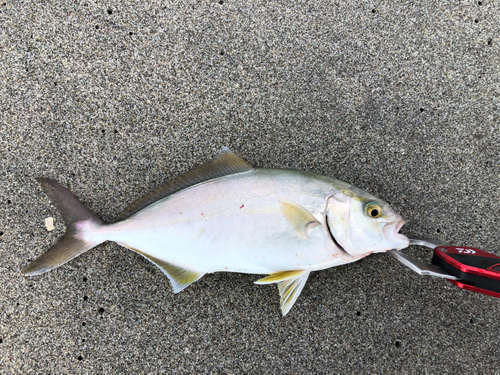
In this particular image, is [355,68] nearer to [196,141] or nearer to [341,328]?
[196,141]

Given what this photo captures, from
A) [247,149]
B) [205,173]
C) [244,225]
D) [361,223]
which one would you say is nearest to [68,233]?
[205,173]

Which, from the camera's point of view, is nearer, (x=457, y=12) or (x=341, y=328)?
(x=341, y=328)

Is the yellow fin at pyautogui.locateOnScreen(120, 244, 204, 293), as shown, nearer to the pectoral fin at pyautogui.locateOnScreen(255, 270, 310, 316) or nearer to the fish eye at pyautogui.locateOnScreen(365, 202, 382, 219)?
the pectoral fin at pyautogui.locateOnScreen(255, 270, 310, 316)

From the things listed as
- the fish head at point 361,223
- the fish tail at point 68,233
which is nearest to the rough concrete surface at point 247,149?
the fish tail at point 68,233

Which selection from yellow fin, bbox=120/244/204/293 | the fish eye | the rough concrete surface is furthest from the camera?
the rough concrete surface

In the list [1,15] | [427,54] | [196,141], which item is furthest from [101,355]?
[427,54]

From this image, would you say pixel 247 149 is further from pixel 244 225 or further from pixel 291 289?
pixel 291 289

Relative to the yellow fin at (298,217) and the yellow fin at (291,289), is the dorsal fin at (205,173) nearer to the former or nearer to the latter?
the yellow fin at (298,217)

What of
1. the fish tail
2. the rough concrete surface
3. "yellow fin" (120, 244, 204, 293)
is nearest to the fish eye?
the rough concrete surface
